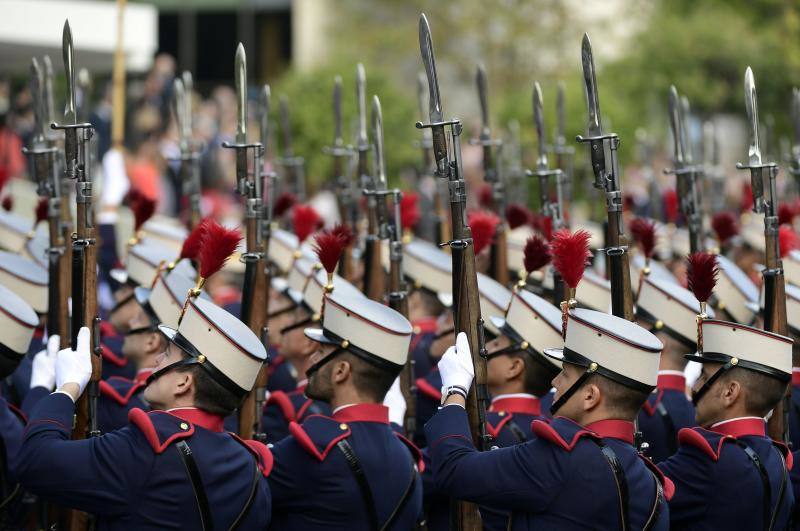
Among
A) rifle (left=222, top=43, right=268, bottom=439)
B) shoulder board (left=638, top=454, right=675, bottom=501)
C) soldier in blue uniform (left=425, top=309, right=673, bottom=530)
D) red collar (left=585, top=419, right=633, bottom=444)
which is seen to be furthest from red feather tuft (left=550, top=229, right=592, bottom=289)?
rifle (left=222, top=43, right=268, bottom=439)

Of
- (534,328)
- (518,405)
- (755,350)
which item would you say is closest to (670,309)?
(534,328)

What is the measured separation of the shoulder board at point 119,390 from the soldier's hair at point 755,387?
104 inches

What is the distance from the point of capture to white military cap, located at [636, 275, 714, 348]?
6895 millimetres

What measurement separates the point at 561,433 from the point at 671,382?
208 cm

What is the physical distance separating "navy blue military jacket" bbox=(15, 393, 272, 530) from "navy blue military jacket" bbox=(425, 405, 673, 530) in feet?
2.81

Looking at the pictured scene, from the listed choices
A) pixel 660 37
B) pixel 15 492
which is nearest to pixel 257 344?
pixel 15 492

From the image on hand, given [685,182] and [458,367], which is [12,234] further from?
[458,367]

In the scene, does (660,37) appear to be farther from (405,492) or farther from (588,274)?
(405,492)

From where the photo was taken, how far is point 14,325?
5.68 metres

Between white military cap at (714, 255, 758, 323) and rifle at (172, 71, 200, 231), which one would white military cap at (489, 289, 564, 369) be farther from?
rifle at (172, 71, 200, 231)

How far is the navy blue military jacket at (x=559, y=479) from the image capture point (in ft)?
16.2

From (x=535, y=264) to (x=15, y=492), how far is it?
2.65 meters

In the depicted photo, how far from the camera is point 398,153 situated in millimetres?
17688

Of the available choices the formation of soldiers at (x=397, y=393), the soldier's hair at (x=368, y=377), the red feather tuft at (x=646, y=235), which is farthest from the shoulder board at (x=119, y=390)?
the red feather tuft at (x=646, y=235)
